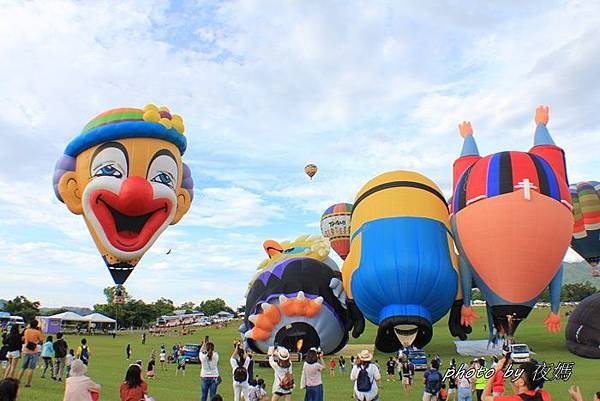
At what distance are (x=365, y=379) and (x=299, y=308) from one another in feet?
38.8

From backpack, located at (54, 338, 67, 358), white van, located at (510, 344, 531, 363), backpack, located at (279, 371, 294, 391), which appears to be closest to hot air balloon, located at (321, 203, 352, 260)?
white van, located at (510, 344, 531, 363)

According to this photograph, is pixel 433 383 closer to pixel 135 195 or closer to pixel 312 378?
pixel 312 378

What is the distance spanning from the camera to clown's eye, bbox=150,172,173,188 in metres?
15.8

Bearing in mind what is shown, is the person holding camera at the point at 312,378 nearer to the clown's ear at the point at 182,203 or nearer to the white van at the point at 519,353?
the clown's ear at the point at 182,203

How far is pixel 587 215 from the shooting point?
94.7 ft

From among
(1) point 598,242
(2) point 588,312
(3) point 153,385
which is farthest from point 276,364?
(1) point 598,242

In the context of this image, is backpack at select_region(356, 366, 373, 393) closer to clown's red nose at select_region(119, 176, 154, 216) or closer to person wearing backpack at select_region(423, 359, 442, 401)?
person wearing backpack at select_region(423, 359, 442, 401)

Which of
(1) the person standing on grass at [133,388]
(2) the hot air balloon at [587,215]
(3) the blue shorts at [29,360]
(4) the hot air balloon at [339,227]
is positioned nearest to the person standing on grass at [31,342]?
(3) the blue shorts at [29,360]

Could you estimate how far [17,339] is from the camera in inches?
359

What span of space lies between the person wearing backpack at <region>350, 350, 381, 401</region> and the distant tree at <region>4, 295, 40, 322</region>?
62.7 metres

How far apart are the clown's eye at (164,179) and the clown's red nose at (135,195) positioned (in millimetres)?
350

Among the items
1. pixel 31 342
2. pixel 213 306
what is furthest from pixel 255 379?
pixel 213 306

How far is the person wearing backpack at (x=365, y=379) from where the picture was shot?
751cm

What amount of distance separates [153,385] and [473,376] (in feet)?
24.5
